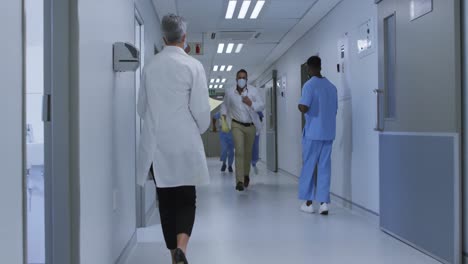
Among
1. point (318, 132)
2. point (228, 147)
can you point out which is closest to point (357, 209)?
point (318, 132)

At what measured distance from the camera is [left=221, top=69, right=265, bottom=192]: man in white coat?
22.4ft

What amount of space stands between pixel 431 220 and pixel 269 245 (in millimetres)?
1163

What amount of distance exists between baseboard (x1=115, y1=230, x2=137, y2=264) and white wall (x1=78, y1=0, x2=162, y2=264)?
0.05 m

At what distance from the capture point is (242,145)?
268 inches

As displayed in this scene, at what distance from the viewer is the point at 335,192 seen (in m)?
6.22

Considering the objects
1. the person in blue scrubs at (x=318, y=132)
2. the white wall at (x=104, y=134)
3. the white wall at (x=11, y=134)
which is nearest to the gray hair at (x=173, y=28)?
the white wall at (x=104, y=134)

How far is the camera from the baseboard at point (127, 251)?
3.15 m

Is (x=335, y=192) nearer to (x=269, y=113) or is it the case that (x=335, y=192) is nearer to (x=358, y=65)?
(x=358, y=65)

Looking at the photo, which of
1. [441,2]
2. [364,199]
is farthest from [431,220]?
[364,199]

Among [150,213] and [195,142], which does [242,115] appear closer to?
[150,213]

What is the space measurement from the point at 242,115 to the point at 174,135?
13.3 feet

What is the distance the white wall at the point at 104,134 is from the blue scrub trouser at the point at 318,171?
2.12 meters

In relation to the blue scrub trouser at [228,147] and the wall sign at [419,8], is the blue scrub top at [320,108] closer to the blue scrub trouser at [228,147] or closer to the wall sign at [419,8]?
the wall sign at [419,8]

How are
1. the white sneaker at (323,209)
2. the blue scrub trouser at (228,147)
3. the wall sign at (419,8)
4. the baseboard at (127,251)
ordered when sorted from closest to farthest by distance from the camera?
1. the baseboard at (127,251)
2. the wall sign at (419,8)
3. the white sneaker at (323,209)
4. the blue scrub trouser at (228,147)
